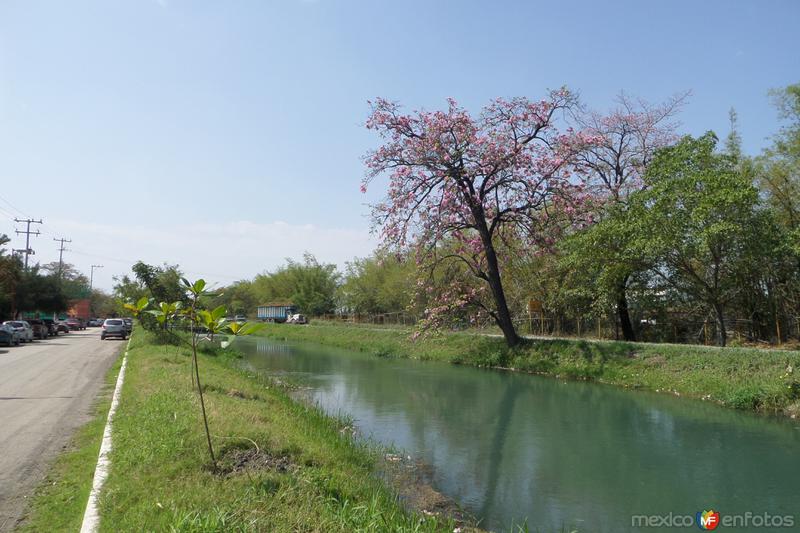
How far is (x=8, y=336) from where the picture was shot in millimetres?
33031

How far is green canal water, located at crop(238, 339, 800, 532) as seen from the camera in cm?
817

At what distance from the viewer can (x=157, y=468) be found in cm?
624

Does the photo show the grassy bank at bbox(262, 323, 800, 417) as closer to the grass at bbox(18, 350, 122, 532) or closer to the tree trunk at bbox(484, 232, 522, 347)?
the tree trunk at bbox(484, 232, 522, 347)

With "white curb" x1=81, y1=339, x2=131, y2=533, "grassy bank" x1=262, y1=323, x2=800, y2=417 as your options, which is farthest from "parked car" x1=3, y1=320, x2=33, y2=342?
"white curb" x1=81, y1=339, x2=131, y2=533

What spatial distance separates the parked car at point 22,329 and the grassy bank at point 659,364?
79.7 ft

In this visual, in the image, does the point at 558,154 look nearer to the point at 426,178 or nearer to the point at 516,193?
the point at 516,193

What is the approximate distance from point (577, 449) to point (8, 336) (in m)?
33.9

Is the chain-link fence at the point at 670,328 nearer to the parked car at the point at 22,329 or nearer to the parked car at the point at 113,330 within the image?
the parked car at the point at 113,330

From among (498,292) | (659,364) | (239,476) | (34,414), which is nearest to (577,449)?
(239,476)

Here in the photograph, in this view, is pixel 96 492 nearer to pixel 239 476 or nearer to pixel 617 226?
pixel 239 476

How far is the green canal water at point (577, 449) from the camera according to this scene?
8.17 metres

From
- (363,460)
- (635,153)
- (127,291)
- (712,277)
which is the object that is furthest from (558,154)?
(127,291)

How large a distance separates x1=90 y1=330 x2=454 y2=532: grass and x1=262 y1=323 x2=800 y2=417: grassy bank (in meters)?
11.5

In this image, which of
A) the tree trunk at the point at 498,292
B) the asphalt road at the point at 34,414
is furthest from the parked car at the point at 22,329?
the tree trunk at the point at 498,292
